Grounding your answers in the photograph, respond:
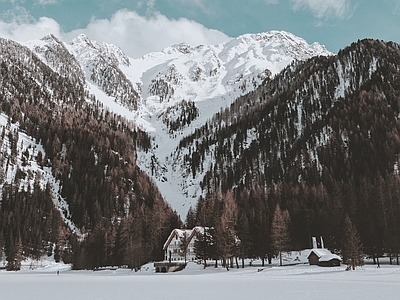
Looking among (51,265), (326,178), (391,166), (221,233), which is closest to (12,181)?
(51,265)

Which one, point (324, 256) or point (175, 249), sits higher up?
point (175, 249)

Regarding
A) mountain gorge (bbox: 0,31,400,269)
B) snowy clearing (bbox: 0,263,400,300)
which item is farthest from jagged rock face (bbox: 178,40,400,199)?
snowy clearing (bbox: 0,263,400,300)

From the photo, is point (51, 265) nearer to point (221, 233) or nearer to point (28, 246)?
point (28, 246)

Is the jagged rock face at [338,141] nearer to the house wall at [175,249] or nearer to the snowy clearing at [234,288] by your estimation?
the house wall at [175,249]

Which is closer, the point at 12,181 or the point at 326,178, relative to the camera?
the point at 326,178

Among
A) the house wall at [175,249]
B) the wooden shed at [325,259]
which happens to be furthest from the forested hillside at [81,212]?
the wooden shed at [325,259]

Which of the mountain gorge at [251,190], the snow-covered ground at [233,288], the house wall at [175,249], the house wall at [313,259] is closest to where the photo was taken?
the snow-covered ground at [233,288]

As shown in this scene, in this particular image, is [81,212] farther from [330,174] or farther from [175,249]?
[330,174]

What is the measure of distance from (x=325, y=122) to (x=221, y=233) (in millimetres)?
118352

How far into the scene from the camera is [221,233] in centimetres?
7494

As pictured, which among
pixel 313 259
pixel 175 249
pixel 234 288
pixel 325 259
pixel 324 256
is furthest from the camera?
pixel 175 249

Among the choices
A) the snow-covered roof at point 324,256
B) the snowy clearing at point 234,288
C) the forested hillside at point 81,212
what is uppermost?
the forested hillside at point 81,212

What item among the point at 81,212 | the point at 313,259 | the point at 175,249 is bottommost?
the point at 313,259

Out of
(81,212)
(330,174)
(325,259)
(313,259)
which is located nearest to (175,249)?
(313,259)
